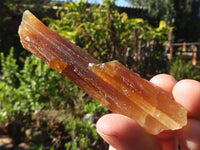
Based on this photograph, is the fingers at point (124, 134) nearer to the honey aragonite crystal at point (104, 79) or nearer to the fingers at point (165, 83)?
the honey aragonite crystal at point (104, 79)

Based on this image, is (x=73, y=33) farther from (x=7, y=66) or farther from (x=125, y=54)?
(x=7, y=66)

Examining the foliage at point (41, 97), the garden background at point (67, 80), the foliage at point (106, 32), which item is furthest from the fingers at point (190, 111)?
the foliage at point (106, 32)

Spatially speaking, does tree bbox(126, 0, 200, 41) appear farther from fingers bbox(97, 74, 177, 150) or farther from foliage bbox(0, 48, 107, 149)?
fingers bbox(97, 74, 177, 150)

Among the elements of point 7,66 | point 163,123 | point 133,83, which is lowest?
point 7,66

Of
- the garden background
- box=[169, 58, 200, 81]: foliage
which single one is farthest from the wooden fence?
the garden background

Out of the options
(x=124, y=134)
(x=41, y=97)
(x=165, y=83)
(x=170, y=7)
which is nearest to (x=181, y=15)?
(x=170, y=7)

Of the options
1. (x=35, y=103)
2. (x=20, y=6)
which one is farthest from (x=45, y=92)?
(x=20, y=6)

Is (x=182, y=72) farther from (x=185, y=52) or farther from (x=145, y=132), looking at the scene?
(x=185, y=52)
